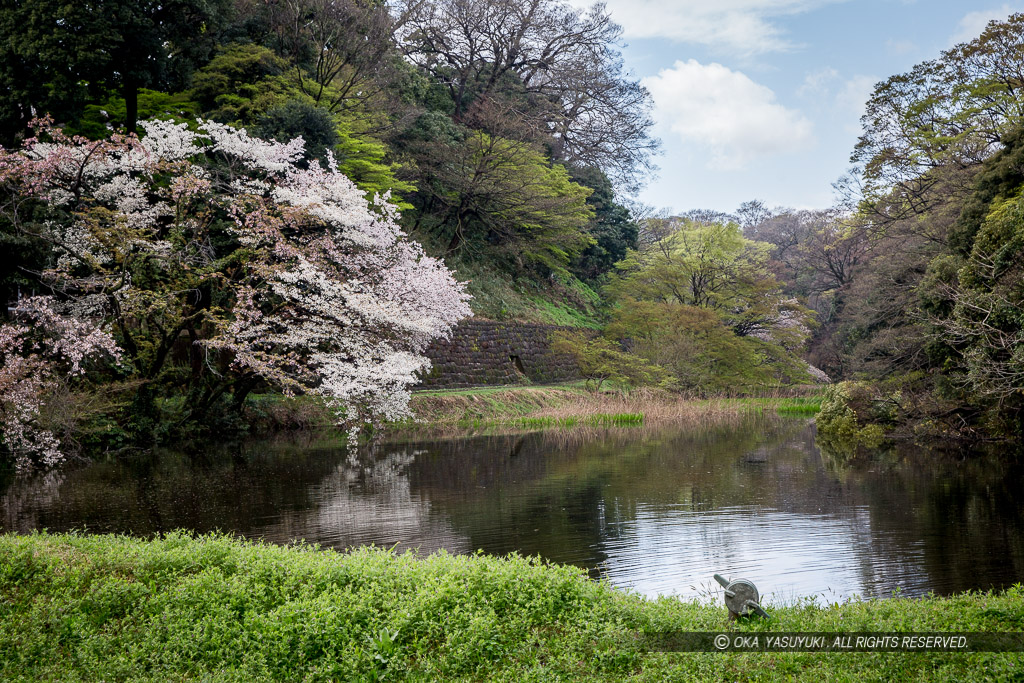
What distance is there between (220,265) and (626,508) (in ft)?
30.8

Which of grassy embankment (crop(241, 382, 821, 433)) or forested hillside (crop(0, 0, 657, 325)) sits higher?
forested hillside (crop(0, 0, 657, 325))

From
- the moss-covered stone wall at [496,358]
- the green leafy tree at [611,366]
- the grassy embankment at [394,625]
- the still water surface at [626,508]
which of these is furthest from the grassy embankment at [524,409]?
the grassy embankment at [394,625]

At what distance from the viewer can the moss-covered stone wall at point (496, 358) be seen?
23.9 metres

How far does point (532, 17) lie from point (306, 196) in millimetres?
20575

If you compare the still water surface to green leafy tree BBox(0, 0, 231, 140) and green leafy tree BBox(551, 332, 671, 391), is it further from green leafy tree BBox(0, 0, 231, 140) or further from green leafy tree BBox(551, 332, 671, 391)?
green leafy tree BBox(0, 0, 231, 140)

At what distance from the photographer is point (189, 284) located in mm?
15289

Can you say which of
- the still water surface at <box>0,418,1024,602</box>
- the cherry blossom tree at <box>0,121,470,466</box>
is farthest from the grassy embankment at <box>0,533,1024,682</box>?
the cherry blossom tree at <box>0,121,470,466</box>

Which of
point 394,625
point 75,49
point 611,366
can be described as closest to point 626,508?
point 394,625

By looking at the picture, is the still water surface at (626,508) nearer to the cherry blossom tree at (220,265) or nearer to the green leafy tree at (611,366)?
the cherry blossom tree at (220,265)

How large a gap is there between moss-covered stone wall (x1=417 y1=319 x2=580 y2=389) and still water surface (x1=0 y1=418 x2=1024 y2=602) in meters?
8.57

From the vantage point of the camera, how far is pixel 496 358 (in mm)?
26359

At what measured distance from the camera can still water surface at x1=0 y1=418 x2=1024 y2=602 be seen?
687 centimetres

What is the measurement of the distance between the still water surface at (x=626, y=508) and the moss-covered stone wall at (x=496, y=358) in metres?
8.57

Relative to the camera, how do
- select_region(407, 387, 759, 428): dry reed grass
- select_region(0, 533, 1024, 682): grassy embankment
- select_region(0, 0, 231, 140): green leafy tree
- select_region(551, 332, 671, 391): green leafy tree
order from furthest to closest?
select_region(551, 332, 671, 391): green leafy tree
select_region(407, 387, 759, 428): dry reed grass
select_region(0, 0, 231, 140): green leafy tree
select_region(0, 533, 1024, 682): grassy embankment
